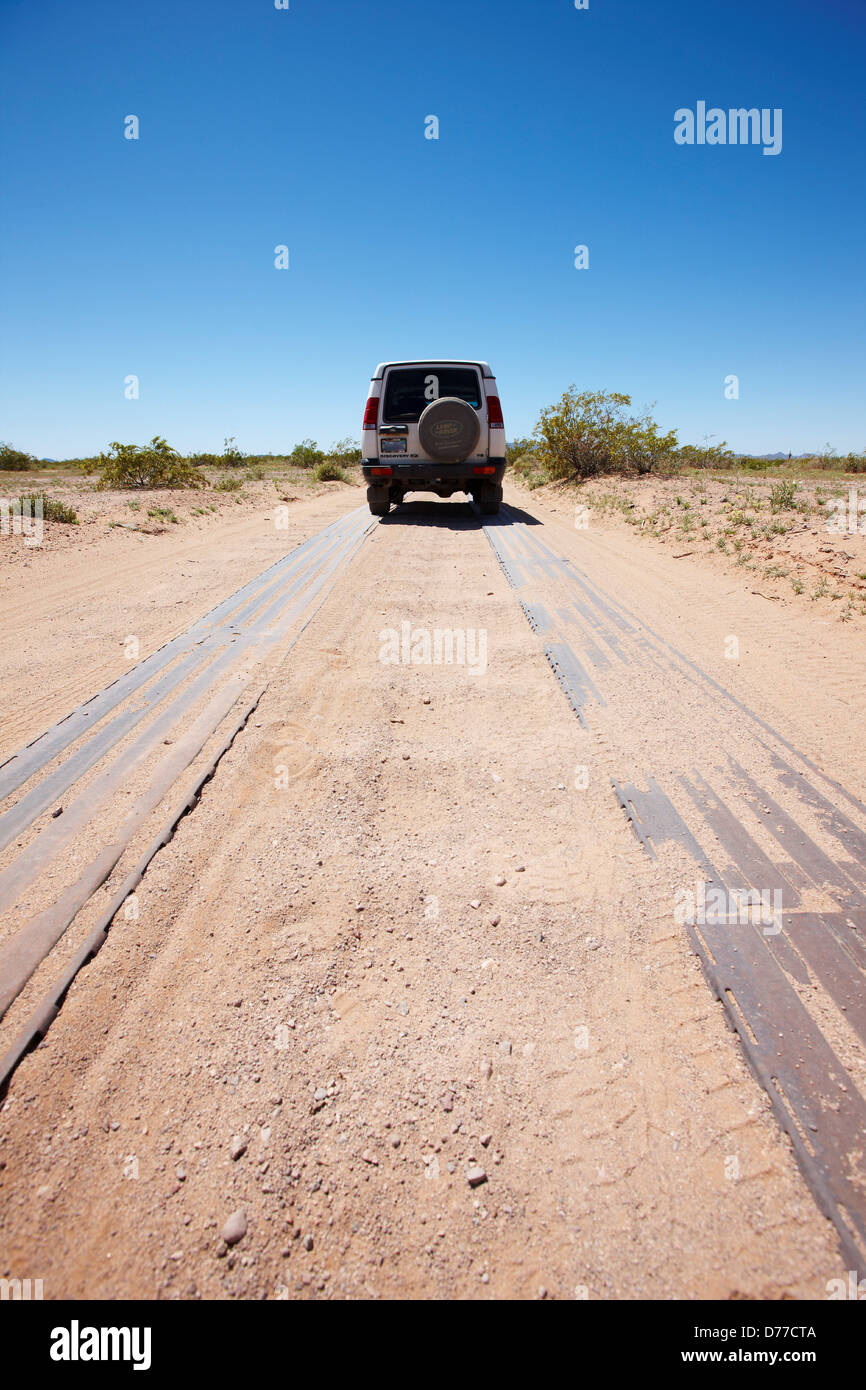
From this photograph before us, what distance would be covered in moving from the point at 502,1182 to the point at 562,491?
1737 cm

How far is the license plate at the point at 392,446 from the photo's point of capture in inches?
402

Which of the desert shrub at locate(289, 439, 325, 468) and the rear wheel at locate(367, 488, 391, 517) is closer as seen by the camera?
the rear wheel at locate(367, 488, 391, 517)

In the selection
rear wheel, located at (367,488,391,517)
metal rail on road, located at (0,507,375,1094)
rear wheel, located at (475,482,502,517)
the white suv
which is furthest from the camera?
rear wheel, located at (367,488,391,517)

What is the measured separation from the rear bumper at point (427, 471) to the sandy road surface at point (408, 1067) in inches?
308

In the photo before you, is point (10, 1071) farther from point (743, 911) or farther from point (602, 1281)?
point (743, 911)

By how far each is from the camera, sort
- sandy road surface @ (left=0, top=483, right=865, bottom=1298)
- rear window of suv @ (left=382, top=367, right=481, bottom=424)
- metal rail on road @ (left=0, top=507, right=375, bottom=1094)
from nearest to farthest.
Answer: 1. sandy road surface @ (left=0, top=483, right=865, bottom=1298)
2. metal rail on road @ (left=0, top=507, right=375, bottom=1094)
3. rear window of suv @ (left=382, top=367, right=481, bottom=424)

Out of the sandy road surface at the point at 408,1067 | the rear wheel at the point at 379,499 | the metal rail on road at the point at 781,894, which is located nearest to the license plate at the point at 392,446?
the rear wheel at the point at 379,499

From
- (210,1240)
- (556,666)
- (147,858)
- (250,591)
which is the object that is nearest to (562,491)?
(250,591)

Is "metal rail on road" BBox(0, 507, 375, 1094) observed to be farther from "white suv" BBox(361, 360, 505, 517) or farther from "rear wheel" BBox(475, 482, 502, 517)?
"rear wheel" BBox(475, 482, 502, 517)

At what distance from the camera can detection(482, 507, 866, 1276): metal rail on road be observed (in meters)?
1.64

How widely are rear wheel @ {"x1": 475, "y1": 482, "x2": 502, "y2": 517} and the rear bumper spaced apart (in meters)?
0.50

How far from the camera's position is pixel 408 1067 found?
177 cm

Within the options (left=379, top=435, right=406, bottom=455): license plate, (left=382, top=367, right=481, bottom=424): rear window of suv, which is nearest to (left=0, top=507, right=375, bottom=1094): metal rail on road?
(left=379, top=435, right=406, bottom=455): license plate

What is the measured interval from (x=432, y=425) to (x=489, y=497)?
2.01 metres
